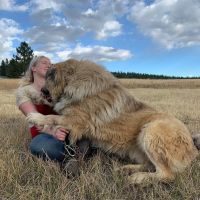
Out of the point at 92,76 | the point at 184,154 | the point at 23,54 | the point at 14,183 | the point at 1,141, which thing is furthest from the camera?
the point at 23,54

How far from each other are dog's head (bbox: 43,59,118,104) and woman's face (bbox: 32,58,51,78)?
422mm

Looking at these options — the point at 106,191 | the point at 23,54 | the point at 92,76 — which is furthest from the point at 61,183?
the point at 23,54

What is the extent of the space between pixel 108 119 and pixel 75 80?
2.27 feet

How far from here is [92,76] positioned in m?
5.30

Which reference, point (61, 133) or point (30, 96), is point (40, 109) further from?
point (61, 133)

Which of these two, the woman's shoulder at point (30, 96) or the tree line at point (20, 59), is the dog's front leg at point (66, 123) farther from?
the tree line at point (20, 59)

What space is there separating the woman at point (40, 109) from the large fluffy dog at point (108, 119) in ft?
0.62

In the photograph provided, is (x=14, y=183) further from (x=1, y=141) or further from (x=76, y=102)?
(x=1, y=141)

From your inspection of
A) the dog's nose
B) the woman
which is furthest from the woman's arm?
the dog's nose

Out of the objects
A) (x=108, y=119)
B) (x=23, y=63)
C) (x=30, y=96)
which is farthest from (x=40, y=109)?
(x=23, y=63)

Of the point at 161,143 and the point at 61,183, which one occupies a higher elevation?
the point at 161,143

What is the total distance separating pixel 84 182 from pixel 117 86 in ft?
5.27

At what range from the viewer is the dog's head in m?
5.20

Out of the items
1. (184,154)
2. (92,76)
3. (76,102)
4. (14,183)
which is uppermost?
(92,76)
